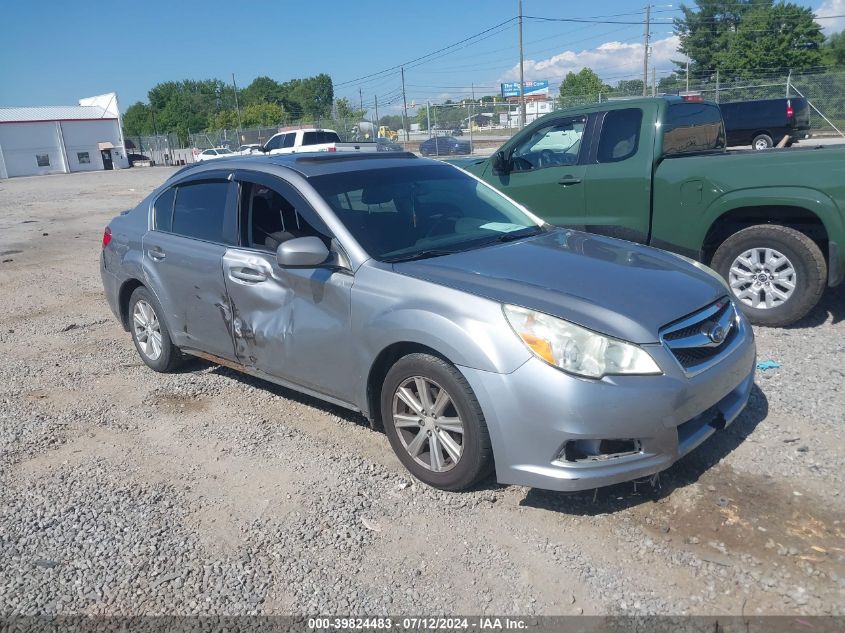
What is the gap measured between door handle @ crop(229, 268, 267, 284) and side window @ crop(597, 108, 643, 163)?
3864mm

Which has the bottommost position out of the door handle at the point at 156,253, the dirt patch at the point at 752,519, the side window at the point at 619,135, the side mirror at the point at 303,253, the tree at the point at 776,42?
the dirt patch at the point at 752,519

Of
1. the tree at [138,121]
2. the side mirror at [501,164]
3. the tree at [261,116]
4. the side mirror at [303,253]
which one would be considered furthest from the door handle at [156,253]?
the tree at [138,121]

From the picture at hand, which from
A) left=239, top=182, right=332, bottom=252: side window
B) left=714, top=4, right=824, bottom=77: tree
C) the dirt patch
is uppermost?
left=714, top=4, right=824, bottom=77: tree

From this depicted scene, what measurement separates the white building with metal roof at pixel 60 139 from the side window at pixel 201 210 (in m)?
68.1

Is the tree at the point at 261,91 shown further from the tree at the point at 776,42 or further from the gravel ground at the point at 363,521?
the gravel ground at the point at 363,521

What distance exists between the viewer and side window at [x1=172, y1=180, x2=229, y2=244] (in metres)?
4.84

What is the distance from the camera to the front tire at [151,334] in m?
5.46

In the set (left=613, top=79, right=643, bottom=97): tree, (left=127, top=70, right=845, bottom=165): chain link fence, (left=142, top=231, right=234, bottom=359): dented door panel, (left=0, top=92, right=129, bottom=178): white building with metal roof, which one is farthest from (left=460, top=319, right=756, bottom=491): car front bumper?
(left=0, top=92, right=129, bottom=178): white building with metal roof

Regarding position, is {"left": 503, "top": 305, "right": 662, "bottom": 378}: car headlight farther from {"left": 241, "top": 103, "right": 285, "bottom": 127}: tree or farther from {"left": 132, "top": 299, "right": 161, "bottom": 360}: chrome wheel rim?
{"left": 241, "top": 103, "right": 285, "bottom": 127}: tree

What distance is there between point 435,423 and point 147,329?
318 centimetres

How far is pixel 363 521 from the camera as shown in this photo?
3.45 metres

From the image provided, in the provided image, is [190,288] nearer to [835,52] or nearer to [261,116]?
[835,52]

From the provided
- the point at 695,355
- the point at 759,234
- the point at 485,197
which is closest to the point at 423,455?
the point at 695,355

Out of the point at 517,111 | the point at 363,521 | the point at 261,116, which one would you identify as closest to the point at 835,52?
the point at 517,111
